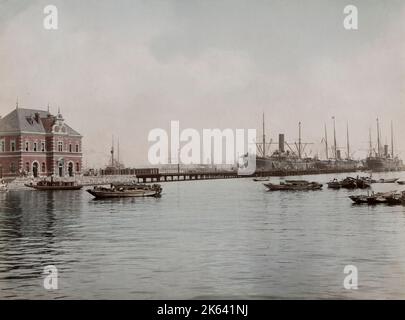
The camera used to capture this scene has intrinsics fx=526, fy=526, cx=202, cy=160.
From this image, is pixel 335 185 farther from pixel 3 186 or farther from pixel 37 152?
pixel 3 186

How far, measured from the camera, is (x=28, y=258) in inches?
601

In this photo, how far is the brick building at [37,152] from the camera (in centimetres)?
3058

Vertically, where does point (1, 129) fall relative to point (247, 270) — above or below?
above

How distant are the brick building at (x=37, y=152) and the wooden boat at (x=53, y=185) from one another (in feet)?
2.86

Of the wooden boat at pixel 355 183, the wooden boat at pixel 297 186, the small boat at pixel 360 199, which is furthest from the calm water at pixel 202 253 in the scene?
the wooden boat at pixel 297 186

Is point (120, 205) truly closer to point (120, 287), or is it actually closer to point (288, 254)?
point (288, 254)

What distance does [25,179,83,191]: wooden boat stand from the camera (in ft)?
128

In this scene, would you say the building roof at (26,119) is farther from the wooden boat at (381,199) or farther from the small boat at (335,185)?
the small boat at (335,185)

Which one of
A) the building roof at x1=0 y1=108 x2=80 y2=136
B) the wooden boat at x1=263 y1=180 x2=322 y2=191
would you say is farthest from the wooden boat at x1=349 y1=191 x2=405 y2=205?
the building roof at x1=0 y1=108 x2=80 y2=136

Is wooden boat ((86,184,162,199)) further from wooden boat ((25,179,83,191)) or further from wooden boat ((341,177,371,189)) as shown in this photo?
wooden boat ((341,177,371,189))

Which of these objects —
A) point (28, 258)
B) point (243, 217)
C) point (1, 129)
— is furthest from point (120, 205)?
point (28, 258)

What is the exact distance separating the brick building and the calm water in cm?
470
